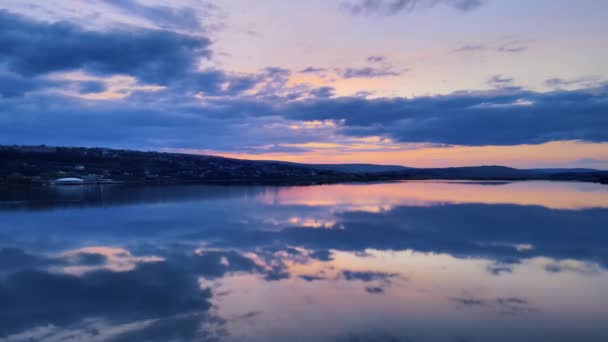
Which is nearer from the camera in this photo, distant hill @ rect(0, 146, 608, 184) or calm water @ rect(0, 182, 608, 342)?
calm water @ rect(0, 182, 608, 342)

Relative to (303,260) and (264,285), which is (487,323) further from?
(303,260)

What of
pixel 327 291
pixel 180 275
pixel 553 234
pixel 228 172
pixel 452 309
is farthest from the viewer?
pixel 228 172

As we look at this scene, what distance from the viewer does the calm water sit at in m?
7.05

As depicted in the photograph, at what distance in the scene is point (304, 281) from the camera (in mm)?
9750

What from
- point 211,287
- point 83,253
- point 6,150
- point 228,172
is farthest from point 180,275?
point 6,150

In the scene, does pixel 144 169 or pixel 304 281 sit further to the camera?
pixel 144 169

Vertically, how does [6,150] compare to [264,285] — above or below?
above

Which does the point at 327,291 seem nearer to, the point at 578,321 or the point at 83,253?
the point at 578,321

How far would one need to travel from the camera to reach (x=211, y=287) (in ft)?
30.5

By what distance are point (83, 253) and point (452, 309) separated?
34.6 ft

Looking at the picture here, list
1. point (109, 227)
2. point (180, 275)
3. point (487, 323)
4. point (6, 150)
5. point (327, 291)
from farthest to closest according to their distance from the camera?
point (6, 150) → point (109, 227) → point (180, 275) → point (327, 291) → point (487, 323)

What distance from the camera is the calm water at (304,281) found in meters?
7.05

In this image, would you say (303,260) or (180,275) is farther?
(303,260)

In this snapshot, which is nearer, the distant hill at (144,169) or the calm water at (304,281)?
the calm water at (304,281)
